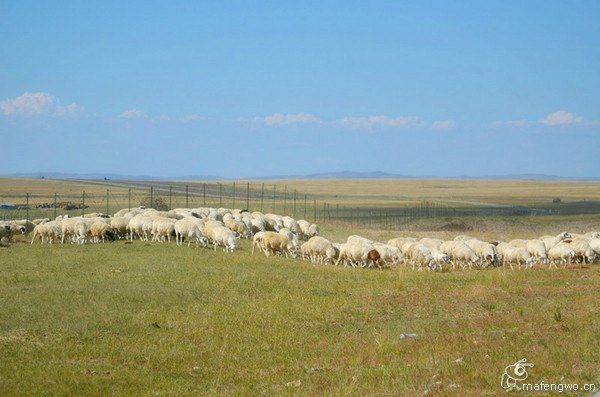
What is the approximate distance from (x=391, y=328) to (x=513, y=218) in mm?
55822

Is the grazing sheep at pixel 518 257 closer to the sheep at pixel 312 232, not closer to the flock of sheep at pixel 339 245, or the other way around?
the flock of sheep at pixel 339 245

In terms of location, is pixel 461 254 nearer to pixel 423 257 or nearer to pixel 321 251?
pixel 423 257

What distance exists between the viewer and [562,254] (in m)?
30.4

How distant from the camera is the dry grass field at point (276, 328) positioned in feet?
39.0

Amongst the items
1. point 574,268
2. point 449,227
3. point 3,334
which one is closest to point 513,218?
point 449,227

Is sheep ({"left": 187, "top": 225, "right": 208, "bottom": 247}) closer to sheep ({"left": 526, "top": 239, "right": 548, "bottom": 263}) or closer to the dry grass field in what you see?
the dry grass field

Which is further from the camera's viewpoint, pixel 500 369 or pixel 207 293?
pixel 207 293

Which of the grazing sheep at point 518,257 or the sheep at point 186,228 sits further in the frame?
the sheep at point 186,228

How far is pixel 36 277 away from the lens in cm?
2145

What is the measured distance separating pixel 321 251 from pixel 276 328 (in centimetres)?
1486

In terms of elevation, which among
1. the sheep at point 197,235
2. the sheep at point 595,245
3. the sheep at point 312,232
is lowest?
the sheep at point 312,232

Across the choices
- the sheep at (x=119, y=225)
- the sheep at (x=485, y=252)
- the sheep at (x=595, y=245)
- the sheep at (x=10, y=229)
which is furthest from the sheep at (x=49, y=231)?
the sheep at (x=595, y=245)

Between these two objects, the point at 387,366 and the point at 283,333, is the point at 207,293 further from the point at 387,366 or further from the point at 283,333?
the point at 387,366

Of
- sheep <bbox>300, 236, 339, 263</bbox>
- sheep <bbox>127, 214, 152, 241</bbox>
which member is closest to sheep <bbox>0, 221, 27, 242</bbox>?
sheep <bbox>127, 214, 152, 241</bbox>
